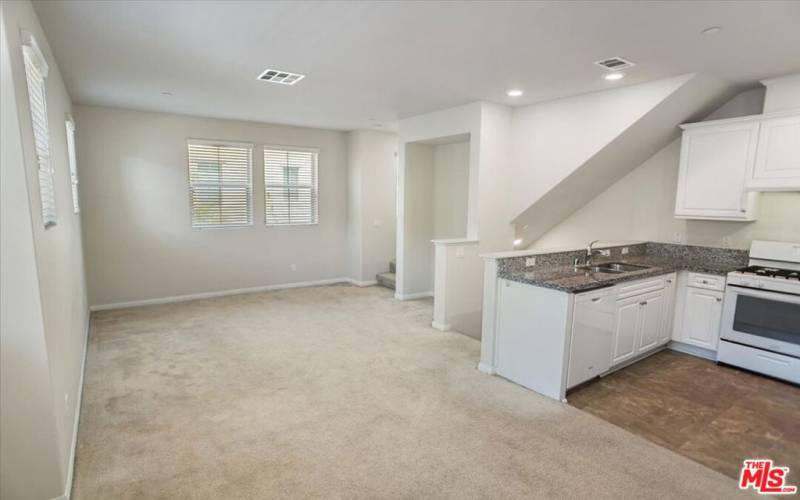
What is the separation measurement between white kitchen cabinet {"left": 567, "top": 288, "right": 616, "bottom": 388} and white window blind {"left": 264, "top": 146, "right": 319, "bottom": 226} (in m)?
5.11

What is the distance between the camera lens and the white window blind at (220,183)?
6.08 meters

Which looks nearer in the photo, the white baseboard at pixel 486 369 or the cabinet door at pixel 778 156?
the cabinet door at pixel 778 156

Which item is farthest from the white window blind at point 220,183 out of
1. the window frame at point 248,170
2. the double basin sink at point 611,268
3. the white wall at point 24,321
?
the double basin sink at point 611,268

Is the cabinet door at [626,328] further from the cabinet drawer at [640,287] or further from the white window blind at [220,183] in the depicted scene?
the white window blind at [220,183]

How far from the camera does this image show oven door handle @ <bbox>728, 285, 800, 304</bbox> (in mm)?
3426

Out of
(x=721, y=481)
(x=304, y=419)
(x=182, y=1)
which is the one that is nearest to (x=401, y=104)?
(x=182, y=1)

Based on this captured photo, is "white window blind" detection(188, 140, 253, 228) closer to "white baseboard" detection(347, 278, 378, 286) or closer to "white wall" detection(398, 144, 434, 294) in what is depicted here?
"white baseboard" detection(347, 278, 378, 286)

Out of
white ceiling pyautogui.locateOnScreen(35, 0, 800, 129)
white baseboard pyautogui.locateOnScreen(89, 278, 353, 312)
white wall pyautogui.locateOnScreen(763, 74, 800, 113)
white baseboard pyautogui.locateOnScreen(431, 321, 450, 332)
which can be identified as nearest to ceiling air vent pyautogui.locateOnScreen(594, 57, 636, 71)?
white ceiling pyautogui.locateOnScreen(35, 0, 800, 129)

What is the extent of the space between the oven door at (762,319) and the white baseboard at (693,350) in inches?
11.8

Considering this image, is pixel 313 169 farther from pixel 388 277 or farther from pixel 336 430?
pixel 336 430

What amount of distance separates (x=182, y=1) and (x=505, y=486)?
10.8 ft

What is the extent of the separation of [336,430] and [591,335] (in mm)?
2101

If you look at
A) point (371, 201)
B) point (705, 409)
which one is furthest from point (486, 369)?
point (371, 201)

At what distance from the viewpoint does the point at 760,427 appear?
287 centimetres
